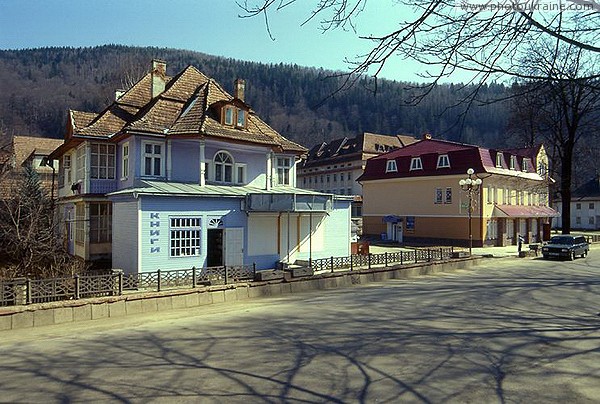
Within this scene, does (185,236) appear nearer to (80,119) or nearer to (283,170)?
(283,170)

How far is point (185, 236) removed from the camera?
18.9 m

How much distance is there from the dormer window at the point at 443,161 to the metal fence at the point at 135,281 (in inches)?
743

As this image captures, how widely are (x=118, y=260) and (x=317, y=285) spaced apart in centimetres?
883

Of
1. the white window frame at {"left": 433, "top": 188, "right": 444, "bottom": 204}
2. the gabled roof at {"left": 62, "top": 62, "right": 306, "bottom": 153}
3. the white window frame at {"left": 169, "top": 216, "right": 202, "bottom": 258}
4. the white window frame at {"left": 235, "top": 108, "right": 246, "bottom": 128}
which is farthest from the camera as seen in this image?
the white window frame at {"left": 433, "top": 188, "right": 444, "bottom": 204}

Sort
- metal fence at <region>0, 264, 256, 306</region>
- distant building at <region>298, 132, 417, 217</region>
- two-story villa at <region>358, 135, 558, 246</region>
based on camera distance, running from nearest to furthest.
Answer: metal fence at <region>0, 264, 256, 306</region>
two-story villa at <region>358, 135, 558, 246</region>
distant building at <region>298, 132, 417, 217</region>

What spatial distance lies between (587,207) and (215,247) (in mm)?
74536

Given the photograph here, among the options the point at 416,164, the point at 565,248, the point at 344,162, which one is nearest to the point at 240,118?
the point at 565,248

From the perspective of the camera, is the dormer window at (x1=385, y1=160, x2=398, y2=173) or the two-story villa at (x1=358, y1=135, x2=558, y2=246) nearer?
the two-story villa at (x1=358, y1=135, x2=558, y2=246)

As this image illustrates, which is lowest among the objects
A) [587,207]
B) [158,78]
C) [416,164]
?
[587,207]

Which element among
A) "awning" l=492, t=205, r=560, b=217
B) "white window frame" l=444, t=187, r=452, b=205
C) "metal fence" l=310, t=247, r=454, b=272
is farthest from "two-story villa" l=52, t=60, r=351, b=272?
"awning" l=492, t=205, r=560, b=217

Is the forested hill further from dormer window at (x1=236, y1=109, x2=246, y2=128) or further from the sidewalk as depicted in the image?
dormer window at (x1=236, y1=109, x2=246, y2=128)

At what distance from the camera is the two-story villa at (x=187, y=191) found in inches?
734

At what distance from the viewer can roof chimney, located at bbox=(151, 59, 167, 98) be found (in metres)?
26.1

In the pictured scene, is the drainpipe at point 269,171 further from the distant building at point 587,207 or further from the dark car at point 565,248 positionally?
the distant building at point 587,207
